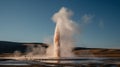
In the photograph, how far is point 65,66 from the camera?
46.8m

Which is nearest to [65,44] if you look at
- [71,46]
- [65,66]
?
[71,46]

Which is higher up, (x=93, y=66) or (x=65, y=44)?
(x=65, y=44)

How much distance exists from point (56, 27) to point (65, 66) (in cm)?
3631

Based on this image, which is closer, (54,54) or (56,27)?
(56,27)

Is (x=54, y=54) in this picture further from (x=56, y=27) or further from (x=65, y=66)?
(x=65, y=66)

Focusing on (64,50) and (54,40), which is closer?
(54,40)

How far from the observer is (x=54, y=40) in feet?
276

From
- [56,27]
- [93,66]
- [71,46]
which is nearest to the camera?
[93,66]

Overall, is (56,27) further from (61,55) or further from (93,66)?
(93,66)

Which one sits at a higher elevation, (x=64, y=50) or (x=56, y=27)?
(x=56, y=27)

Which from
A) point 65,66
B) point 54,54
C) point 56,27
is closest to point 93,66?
point 65,66

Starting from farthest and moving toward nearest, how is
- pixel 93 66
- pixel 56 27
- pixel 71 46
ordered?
pixel 71 46 < pixel 56 27 < pixel 93 66

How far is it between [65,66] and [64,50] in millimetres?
43191

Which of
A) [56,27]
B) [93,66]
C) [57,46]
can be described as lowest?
[93,66]
